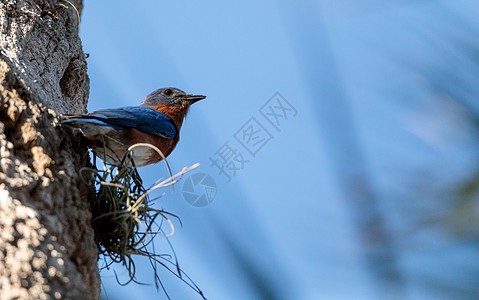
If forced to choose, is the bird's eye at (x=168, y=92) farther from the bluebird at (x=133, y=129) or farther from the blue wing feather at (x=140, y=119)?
the blue wing feather at (x=140, y=119)

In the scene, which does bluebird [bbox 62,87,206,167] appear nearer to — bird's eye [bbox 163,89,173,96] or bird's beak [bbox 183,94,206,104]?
bird's beak [bbox 183,94,206,104]

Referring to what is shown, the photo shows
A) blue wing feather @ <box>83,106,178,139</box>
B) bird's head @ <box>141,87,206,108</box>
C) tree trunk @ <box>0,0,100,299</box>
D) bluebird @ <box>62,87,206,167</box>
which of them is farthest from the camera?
bird's head @ <box>141,87,206,108</box>

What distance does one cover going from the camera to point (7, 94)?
2256 mm

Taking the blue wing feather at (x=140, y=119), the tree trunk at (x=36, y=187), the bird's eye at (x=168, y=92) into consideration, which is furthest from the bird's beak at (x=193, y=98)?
the tree trunk at (x=36, y=187)

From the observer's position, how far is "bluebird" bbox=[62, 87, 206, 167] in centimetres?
297

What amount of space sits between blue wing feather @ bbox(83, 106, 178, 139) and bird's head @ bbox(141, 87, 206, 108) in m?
0.57

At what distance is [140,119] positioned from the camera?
12.0 feet

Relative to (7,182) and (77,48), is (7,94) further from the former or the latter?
(77,48)

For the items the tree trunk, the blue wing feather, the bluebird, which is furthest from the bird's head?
the tree trunk

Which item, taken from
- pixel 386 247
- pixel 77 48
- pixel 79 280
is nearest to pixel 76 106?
pixel 77 48

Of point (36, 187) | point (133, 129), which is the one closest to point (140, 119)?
point (133, 129)

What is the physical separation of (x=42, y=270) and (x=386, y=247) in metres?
1.13

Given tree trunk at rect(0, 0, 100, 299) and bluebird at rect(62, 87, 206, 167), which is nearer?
tree trunk at rect(0, 0, 100, 299)

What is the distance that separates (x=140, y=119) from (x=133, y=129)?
0.62 ft
